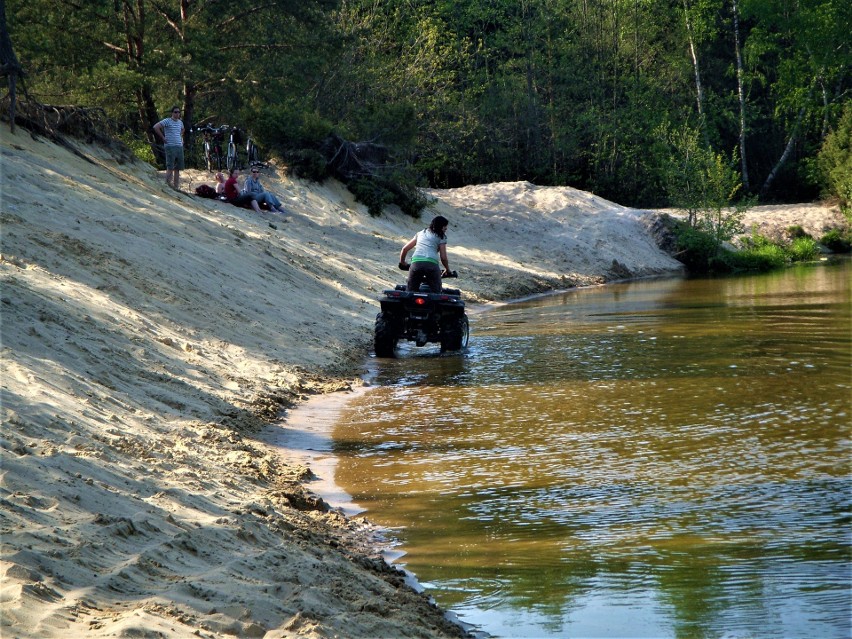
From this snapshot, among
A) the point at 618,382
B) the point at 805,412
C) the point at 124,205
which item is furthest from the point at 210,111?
the point at 805,412

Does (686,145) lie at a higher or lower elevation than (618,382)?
higher

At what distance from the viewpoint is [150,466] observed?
7.46 metres

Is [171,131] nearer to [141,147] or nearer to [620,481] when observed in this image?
[141,147]

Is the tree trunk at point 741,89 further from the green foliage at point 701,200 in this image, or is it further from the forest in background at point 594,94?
the green foliage at point 701,200

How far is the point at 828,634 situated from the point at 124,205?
14358mm

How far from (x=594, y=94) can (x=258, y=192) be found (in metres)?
24.6

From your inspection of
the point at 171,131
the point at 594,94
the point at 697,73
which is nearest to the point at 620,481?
the point at 171,131

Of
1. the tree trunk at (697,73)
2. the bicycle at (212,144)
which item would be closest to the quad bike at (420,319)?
the bicycle at (212,144)

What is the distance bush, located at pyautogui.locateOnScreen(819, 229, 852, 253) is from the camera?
133 feet

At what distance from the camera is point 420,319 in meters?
15.0

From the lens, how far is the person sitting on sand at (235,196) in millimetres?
24625

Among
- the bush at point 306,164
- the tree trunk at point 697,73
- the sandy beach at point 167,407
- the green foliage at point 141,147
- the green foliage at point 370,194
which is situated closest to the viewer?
the sandy beach at point 167,407

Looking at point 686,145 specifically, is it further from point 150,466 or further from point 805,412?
point 150,466

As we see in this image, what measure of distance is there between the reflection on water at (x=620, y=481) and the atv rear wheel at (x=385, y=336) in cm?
34
